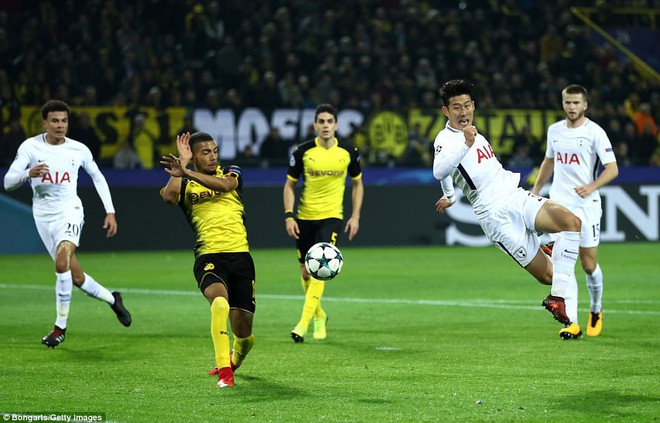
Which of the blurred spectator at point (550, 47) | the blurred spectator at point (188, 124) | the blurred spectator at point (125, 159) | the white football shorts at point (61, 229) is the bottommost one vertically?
the blurred spectator at point (125, 159)

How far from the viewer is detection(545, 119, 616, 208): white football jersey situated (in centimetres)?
1052

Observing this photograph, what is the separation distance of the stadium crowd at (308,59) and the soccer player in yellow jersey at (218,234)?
1337 centimetres

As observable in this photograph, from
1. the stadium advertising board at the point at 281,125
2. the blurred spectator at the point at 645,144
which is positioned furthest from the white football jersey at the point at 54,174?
the blurred spectator at the point at 645,144

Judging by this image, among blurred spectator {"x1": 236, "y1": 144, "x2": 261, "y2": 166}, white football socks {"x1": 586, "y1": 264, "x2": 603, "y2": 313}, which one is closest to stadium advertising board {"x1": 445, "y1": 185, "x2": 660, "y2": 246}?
blurred spectator {"x1": 236, "y1": 144, "x2": 261, "y2": 166}

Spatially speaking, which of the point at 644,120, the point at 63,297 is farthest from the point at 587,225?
the point at 644,120

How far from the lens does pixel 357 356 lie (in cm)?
943

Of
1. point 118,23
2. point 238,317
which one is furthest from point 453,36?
point 238,317

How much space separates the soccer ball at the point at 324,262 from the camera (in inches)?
388

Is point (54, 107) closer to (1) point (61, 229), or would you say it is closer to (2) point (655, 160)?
(1) point (61, 229)

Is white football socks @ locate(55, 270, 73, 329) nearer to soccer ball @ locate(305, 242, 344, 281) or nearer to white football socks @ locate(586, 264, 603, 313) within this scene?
soccer ball @ locate(305, 242, 344, 281)

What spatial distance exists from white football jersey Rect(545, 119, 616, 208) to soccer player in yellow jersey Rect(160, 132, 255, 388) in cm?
374

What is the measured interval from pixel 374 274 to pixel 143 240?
614 cm

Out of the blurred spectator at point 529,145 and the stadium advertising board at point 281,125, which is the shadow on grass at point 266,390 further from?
the blurred spectator at point 529,145

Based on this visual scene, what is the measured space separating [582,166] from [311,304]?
293cm
